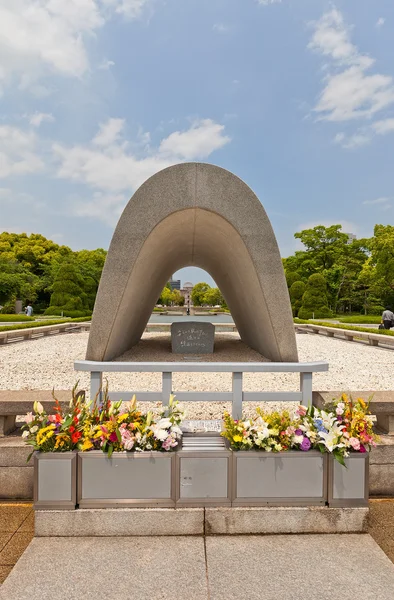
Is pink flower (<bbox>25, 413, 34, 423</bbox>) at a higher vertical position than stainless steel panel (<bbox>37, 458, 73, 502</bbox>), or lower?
higher

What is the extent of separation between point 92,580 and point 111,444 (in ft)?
3.01

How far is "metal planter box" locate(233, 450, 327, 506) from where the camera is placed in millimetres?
3107

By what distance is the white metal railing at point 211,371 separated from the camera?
396 cm

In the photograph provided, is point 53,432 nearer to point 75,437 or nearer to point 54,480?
point 75,437

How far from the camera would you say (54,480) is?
3.04 meters

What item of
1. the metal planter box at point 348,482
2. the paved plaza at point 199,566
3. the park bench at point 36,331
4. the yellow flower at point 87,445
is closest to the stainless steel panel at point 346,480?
the metal planter box at point 348,482

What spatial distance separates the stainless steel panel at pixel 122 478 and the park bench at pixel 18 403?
92cm

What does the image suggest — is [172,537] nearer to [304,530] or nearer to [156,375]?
[304,530]

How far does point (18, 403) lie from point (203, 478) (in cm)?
209

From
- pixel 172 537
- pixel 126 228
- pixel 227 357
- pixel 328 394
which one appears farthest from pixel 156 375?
pixel 172 537

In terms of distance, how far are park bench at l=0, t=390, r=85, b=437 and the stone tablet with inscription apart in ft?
20.5

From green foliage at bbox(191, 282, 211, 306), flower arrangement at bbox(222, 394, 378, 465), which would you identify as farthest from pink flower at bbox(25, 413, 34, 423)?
green foliage at bbox(191, 282, 211, 306)

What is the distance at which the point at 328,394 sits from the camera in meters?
4.22

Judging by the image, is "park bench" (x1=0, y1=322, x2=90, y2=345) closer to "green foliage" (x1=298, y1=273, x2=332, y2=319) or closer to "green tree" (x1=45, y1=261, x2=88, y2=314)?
"green tree" (x1=45, y1=261, x2=88, y2=314)
